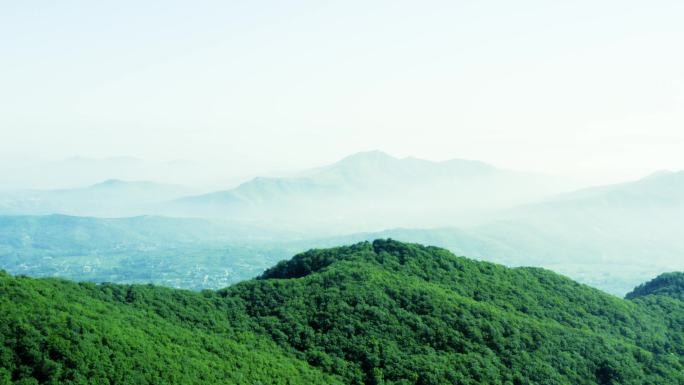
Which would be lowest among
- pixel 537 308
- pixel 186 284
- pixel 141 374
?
pixel 186 284

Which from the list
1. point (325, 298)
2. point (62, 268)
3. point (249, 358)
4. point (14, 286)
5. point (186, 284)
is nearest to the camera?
point (14, 286)

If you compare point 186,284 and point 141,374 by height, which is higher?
point 141,374

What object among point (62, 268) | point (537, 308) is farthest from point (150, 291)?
point (62, 268)

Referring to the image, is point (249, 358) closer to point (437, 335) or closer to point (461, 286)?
point (437, 335)

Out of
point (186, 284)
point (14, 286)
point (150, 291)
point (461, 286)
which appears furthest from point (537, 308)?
point (186, 284)

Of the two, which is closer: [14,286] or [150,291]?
[14,286]

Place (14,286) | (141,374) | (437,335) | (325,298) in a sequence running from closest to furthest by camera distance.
Answer: (141,374), (14,286), (437,335), (325,298)
